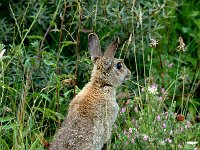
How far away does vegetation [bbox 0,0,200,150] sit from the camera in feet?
19.4

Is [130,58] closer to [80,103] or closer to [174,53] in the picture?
[174,53]

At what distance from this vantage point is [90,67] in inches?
271

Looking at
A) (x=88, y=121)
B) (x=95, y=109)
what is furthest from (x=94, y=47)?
(x=88, y=121)

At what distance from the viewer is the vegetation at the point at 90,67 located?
5.91 m

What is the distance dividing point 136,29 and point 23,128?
1.96m

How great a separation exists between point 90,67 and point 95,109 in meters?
1.08

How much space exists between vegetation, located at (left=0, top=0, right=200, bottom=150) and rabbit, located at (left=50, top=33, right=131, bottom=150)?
0.15 m

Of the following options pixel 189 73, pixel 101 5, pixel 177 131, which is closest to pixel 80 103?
pixel 177 131

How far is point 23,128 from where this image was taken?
5957 millimetres

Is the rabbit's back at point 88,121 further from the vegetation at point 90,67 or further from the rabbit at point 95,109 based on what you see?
the vegetation at point 90,67

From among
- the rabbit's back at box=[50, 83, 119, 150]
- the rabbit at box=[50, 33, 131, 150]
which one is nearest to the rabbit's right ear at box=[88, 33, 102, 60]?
the rabbit at box=[50, 33, 131, 150]

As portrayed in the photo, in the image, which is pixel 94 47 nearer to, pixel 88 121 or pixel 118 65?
pixel 118 65

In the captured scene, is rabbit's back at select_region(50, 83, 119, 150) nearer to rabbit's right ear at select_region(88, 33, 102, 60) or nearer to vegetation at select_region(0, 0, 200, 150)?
vegetation at select_region(0, 0, 200, 150)

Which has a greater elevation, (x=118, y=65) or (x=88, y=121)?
(x=118, y=65)
